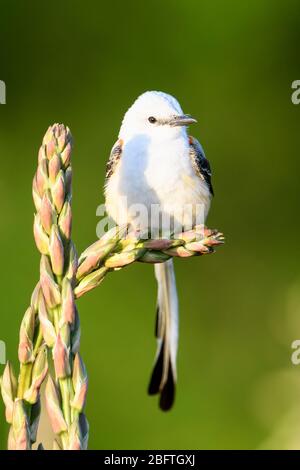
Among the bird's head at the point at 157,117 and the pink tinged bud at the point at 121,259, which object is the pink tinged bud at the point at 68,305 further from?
the bird's head at the point at 157,117

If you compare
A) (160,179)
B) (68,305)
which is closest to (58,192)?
(68,305)

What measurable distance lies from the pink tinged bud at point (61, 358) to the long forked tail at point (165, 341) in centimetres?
153

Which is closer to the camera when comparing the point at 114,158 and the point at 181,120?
the point at 181,120

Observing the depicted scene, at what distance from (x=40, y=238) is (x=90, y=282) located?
0.47 ft

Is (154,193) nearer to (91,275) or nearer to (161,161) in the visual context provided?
(161,161)

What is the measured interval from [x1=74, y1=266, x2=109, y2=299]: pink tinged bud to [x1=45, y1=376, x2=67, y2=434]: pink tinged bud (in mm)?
187

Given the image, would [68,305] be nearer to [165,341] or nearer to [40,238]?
[40,238]

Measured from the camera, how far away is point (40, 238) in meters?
0.88

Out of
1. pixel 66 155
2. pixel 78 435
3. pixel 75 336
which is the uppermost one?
pixel 66 155

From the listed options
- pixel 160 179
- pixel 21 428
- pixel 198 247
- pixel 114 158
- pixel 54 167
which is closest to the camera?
pixel 21 428

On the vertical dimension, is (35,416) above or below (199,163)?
below

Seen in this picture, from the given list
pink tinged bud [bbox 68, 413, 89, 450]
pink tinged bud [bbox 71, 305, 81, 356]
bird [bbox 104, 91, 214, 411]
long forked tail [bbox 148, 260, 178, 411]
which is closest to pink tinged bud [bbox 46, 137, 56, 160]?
pink tinged bud [bbox 71, 305, 81, 356]

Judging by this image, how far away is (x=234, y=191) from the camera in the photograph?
9.68ft
